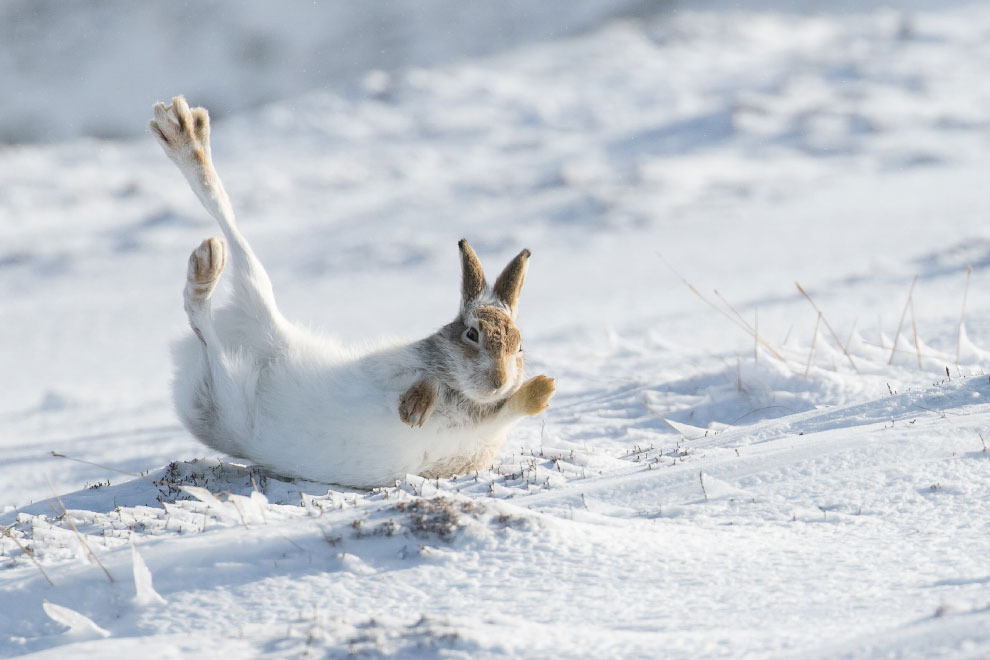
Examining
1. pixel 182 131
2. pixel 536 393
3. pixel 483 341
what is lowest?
pixel 536 393

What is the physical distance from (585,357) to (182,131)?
12.1ft

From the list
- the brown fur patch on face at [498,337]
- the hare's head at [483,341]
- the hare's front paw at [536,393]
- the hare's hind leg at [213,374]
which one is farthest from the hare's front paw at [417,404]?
the hare's hind leg at [213,374]

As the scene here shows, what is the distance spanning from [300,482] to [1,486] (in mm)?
2379

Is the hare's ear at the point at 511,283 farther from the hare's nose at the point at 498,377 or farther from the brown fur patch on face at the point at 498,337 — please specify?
the hare's nose at the point at 498,377

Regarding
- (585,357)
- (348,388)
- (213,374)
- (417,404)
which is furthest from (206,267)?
(585,357)

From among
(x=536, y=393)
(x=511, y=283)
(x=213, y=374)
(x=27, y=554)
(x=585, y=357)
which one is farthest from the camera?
(x=585, y=357)

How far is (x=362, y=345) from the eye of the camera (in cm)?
447

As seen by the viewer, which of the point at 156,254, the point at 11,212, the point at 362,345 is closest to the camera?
the point at 362,345

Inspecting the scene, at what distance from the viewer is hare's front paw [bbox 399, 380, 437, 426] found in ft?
12.2

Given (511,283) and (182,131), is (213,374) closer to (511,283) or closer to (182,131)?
(182,131)

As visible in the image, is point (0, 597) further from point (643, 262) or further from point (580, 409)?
point (643, 262)

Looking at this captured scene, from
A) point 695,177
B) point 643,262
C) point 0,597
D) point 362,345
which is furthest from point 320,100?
point 0,597

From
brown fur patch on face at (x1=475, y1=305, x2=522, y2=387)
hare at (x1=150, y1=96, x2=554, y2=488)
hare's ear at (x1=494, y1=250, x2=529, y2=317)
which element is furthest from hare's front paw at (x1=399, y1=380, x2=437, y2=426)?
hare's ear at (x1=494, y1=250, x2=529, y2=317)

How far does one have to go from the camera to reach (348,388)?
3.91 meters
